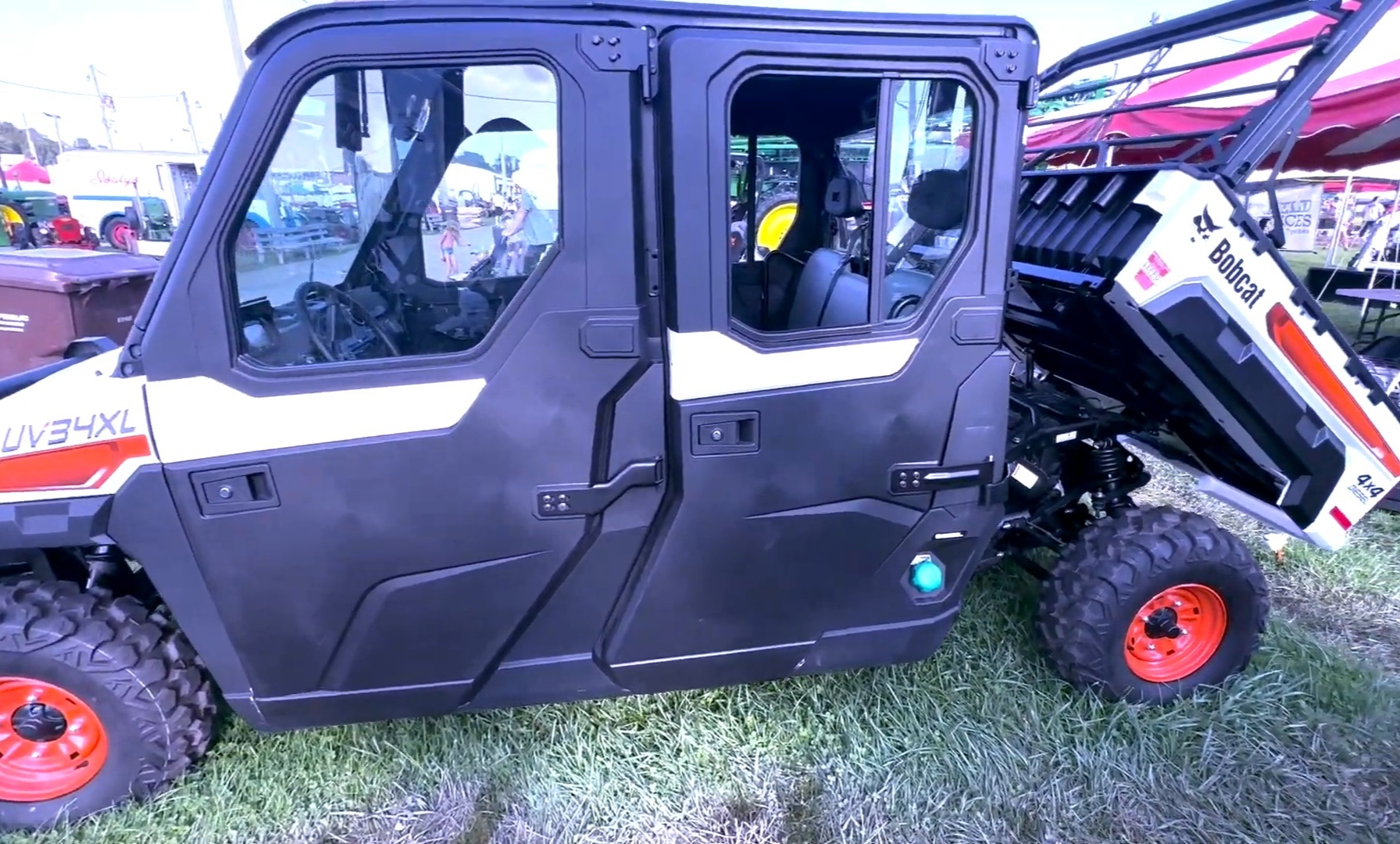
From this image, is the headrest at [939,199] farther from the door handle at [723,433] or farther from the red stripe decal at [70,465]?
the red stripe decal at [70,465]

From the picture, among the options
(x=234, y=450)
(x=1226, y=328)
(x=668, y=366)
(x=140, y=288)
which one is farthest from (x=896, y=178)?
(x=140, y=288)

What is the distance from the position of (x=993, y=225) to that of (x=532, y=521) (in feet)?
4.85

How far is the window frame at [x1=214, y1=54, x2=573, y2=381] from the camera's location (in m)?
1.78

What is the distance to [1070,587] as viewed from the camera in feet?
8.89

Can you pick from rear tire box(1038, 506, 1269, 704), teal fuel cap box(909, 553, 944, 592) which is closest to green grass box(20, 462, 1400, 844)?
rear tire box(1038, 506, 1269, 704)

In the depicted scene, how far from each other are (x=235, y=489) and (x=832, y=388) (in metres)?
1.55

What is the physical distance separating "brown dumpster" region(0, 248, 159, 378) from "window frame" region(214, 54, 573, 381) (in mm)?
3911

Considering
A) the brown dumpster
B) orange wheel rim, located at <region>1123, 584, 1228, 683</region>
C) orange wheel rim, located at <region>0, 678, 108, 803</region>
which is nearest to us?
orange wheel rim, located at <region>0, 678, 108, 803</region>

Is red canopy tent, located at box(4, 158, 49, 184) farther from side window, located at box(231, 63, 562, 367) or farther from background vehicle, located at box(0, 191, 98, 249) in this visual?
side window, located at box(231, 63, 562, 367)

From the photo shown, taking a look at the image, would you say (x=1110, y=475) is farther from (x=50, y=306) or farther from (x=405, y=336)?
(x=50, y=306)

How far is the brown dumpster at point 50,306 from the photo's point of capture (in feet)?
16.1

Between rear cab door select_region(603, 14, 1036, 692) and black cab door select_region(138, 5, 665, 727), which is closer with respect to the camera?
black cab door select_region(138, 5, 665, 727)

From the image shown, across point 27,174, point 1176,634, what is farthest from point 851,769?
point 27,174

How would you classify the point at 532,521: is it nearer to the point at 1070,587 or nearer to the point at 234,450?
the point at 234,450
